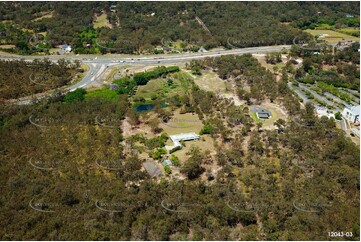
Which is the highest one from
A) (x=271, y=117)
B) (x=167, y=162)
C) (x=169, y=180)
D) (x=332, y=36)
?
(x=332, y=36)

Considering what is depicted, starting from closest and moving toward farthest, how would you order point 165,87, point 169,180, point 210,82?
point 169,180
point 165,87
point 210,82

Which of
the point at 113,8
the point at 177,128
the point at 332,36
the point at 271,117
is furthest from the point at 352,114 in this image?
the point at 113,8

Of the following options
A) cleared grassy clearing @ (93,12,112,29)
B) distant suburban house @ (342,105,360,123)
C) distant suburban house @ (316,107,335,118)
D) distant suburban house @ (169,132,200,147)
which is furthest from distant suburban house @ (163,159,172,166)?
cleared grassy clearing @ (93,12,112,29)

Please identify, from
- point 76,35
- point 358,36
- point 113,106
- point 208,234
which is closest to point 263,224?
point 208,234

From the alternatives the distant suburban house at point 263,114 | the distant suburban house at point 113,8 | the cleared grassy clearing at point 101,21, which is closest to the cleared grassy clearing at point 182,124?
the distant suburban house at point 263,114

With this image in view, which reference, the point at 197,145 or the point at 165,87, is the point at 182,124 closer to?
the point at 197,145

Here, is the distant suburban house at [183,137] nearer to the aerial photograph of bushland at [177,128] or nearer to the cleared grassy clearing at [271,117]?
the aerial photograph of bushland at [177,128]
